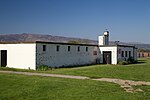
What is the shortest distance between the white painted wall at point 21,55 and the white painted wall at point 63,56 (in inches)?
26.0

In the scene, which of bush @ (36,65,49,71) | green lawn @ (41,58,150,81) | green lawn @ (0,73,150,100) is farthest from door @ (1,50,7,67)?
green lawn @ (0,73,150,100)

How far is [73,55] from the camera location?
35.8 meters

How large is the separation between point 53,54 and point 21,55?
3776mm

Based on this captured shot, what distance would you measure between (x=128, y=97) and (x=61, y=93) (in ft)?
10.5

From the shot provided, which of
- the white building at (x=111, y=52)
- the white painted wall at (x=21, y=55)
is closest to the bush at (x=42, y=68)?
the white painted wall at (x=21, y=55)

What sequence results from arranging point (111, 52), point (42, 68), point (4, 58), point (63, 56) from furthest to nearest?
point (111, 52) < point (63, 56) < point (4, 58) < point (42, 68)

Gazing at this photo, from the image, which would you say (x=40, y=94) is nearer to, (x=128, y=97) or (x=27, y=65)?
(x=128, y=97)

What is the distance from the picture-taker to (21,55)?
99.3ft

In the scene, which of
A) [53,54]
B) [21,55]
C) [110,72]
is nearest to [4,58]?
[21,55]

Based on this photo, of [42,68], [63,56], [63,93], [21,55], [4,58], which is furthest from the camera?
[63,56]

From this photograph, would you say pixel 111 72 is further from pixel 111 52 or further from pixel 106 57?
pixel 106 57

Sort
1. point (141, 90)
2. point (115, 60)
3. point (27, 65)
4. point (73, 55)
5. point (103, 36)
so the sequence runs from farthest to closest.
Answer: point (103, 36)
point (115, 60)
point (73, 55)
point (27, 65)
point (141, 90)

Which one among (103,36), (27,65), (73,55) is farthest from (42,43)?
(103,36)

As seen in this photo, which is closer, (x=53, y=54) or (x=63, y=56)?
(x=53, y=54)
